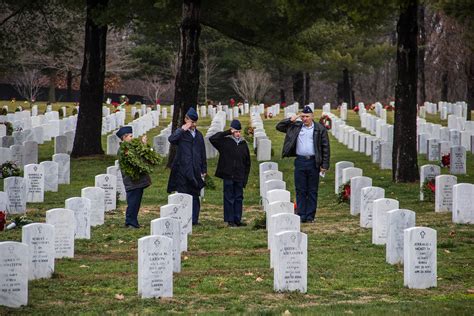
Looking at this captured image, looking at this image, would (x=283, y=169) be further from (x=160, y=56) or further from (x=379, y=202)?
(x=160, y=56)

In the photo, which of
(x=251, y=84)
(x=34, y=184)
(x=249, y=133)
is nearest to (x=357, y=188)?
(x=34, y=184)

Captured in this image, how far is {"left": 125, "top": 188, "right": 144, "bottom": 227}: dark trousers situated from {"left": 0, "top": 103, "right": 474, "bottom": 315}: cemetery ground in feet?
0.73

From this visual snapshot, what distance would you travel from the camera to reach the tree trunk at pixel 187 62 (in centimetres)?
2930

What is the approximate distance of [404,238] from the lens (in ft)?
45.9

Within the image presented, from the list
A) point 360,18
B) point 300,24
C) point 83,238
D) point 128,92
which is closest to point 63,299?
point 83,238

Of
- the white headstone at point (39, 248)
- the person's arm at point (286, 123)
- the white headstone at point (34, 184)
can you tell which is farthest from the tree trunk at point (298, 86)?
the white headstone at point (39, 248)

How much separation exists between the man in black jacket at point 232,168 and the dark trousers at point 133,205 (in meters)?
1.61

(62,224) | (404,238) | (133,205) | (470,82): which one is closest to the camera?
(404,238)

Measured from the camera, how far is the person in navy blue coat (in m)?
19.3

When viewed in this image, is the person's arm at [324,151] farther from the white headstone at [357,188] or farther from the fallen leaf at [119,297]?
the fallen leaf at [119,297]

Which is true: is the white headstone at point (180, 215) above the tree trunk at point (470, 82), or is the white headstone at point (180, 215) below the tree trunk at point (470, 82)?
below

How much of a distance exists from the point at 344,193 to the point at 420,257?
9146 mm

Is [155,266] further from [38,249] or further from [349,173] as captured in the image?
[349,173]

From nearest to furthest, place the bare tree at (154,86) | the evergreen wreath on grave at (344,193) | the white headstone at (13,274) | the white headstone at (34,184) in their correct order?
1. the white headstone at (13,274)
2. the evergreen wreath on grave at (344,193)
3. the white headstone at (34,184)
4. the bare tree at (154,86)
